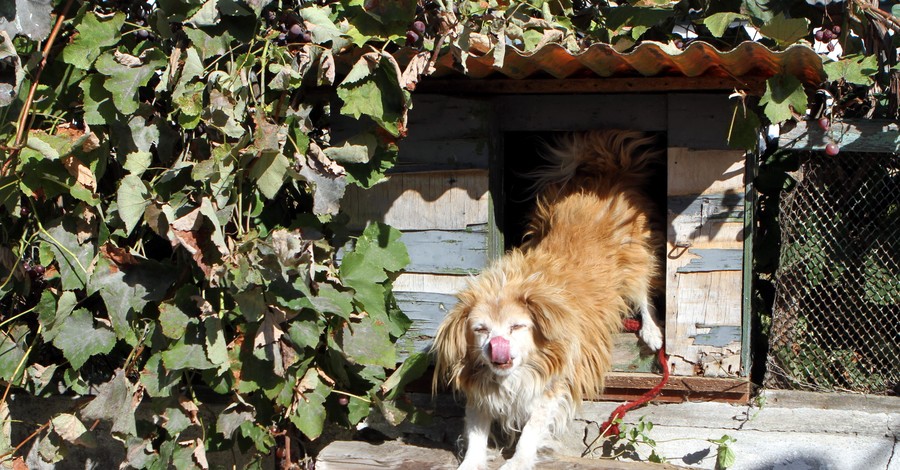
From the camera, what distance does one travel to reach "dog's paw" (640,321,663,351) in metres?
4.33

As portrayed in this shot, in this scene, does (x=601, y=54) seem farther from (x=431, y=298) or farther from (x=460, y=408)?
(x=460, y=408)

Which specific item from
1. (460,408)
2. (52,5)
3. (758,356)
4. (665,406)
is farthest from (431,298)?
(52,5)

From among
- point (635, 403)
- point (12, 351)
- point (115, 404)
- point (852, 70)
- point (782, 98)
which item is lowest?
point (635, 403)

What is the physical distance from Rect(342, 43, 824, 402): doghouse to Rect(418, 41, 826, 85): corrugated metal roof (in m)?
0.04

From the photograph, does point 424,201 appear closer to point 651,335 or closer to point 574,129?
point 574,129

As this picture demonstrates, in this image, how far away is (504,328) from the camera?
382 cm

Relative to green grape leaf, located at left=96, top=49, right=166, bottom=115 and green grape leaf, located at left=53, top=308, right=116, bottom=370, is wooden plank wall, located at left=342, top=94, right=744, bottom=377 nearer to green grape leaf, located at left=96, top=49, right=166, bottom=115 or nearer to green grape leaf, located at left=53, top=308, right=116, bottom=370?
green grape leaf, located at left=96, top=49, right=166, bottom=115

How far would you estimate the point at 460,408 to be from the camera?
4.51m

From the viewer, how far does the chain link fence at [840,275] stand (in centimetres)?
425

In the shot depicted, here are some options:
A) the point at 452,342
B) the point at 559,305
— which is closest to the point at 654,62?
the point at 559,305

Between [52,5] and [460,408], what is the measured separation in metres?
2.47

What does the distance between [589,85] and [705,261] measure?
0.92m

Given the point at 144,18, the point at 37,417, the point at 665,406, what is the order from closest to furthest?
1. the point at 144,18
2. the point at 665,406
3. the point at 37,417

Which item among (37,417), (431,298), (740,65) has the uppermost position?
(740,65)
